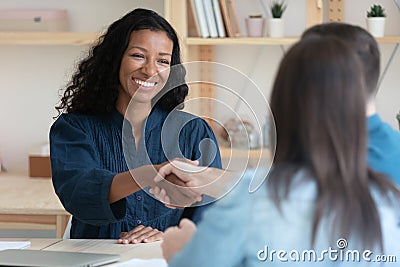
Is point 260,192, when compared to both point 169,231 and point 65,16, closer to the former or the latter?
point 169,231

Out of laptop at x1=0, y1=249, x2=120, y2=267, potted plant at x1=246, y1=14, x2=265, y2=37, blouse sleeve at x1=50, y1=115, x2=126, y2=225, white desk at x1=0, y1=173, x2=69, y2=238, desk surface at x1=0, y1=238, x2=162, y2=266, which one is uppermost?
potted plant at x1=246, y1=14, x2=265, y2=37

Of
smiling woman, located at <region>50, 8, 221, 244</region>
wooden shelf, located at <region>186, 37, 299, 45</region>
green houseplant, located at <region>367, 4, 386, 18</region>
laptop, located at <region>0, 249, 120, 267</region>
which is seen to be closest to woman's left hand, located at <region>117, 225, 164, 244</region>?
smiling woman, located at <region>50, 8, 221, 244</region>

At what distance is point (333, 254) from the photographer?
35.2 inches

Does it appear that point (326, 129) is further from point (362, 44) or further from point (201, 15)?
point (201, 15)

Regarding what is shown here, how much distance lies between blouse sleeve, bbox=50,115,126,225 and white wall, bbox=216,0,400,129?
3.50 ft

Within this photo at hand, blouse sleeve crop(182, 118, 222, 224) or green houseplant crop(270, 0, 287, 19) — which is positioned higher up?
green houseplant crop(270, 0, 287, 19)

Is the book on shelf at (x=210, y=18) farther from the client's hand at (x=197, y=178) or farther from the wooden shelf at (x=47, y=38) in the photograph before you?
the client's hand at (x=197, y=178)

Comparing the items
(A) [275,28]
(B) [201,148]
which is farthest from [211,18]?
(B) [201,148]

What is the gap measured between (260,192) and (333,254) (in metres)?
0.11

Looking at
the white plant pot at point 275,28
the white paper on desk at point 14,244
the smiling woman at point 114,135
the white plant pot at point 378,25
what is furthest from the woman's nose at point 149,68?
the white plant pot at point 378,25

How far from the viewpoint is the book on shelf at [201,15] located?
2.68 m

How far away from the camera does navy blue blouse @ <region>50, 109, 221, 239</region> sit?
152 cm

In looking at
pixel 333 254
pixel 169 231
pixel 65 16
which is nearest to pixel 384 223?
pixel 333 254

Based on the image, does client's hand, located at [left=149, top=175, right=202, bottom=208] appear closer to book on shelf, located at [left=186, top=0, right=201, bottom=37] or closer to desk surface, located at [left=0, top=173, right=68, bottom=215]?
desk surface, located at [left=0, top=173, right=68, bottom=215]
